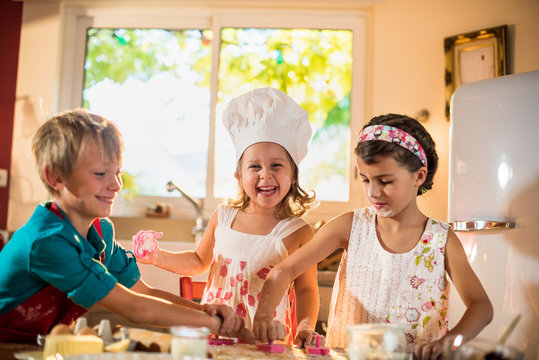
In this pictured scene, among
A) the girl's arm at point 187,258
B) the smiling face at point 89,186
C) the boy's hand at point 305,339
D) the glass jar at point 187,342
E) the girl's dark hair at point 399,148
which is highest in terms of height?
the girl's dark hair at point 399,148

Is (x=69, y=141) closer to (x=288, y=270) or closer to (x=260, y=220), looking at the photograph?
(x=288, y=270)

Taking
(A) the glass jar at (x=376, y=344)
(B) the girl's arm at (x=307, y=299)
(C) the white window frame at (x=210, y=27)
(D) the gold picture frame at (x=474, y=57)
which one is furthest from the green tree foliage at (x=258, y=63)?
(A) the glass jar at (x=376, y=344)

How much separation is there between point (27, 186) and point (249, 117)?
7.01 ft

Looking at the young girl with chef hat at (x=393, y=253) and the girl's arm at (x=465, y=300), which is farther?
the young girl with chef hat at (x=393, y=253)

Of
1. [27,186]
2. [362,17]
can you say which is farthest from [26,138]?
[362,17]

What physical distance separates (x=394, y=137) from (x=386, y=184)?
4.6 inches

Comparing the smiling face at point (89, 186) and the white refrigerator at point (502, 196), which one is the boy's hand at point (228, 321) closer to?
the smiling face at point (89, 186)

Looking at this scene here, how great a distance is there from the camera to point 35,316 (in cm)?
95

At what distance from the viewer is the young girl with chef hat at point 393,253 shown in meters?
1.34

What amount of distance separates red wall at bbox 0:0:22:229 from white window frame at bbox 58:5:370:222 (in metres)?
0.27

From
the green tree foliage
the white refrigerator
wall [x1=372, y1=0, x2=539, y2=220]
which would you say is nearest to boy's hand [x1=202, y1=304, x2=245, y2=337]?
the white refrigerator

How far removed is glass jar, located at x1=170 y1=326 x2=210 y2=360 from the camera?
711 mm

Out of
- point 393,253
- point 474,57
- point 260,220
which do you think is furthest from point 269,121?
point 474,57

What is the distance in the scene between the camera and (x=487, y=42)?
289cm
